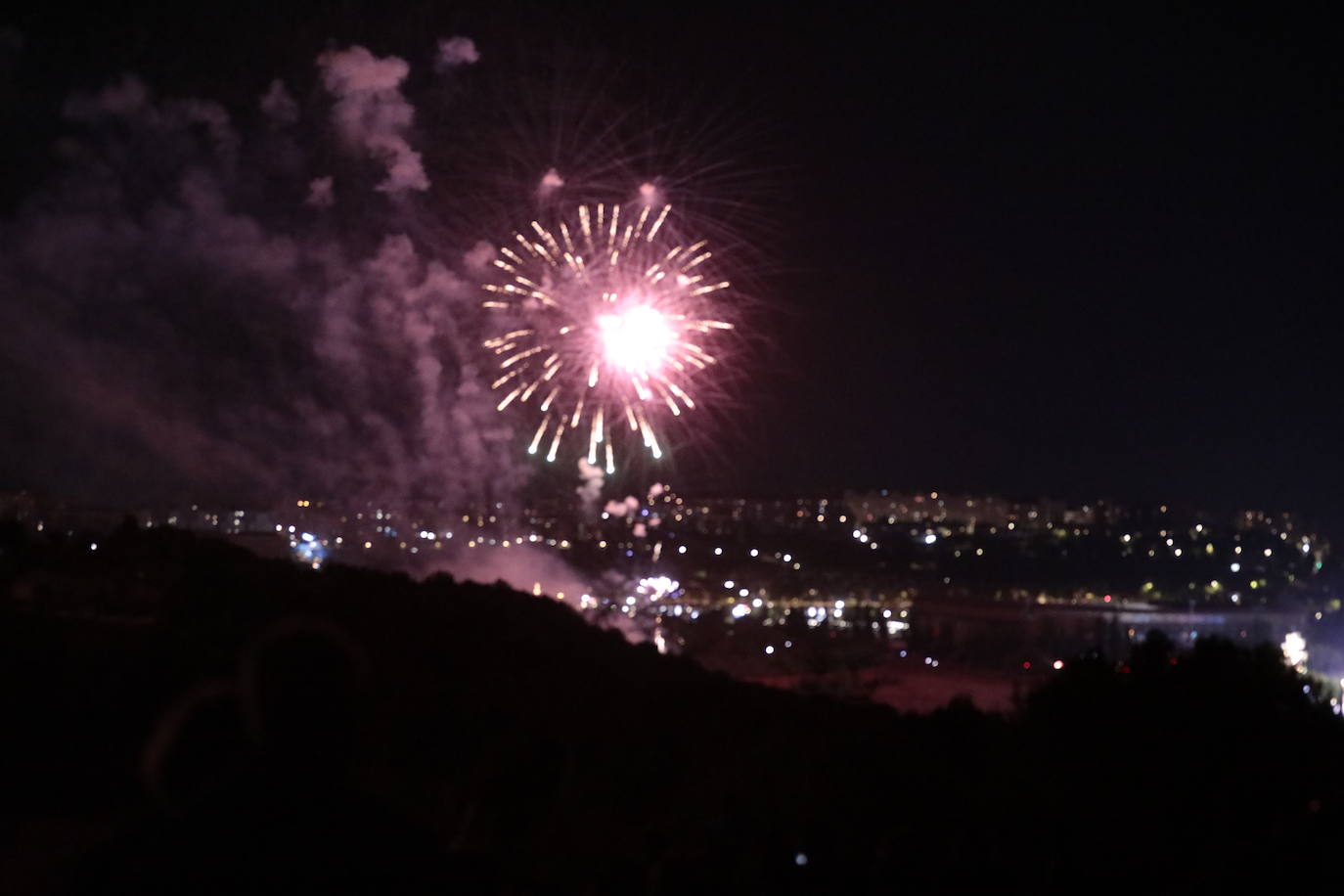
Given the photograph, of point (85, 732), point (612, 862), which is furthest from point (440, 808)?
point (85, 732)

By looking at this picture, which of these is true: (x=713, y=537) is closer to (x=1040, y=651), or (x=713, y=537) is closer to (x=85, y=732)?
(x=1040, y=651)

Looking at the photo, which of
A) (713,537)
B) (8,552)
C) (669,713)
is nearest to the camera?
(669,713)

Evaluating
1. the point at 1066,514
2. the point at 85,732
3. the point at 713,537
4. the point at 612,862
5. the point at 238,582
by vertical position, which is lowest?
the point at 612,862

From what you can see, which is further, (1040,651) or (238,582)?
(1040,651)

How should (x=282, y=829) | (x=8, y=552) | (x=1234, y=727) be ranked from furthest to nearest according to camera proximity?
1. (x=1234, y=727)
2. (x=8, y=552)
3. (x=282, y=829)

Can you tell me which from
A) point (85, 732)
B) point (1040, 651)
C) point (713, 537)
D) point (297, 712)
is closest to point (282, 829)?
point (297, 712)

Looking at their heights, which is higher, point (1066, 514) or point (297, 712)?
point (1066, 514)
